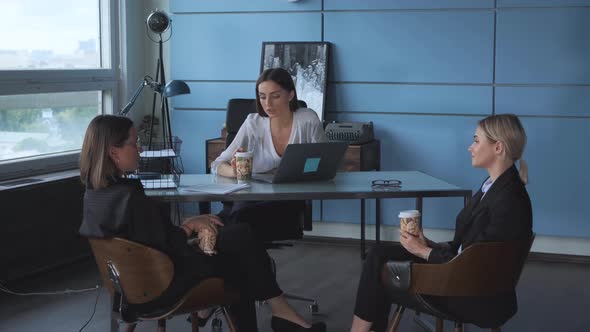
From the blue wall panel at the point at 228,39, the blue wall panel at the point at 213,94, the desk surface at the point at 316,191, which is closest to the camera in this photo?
the desk surface at the point at 316,191

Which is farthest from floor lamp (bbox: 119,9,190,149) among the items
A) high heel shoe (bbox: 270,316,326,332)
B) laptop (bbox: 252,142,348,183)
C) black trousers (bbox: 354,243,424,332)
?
black trousers (bbox: 354,243,424,332)

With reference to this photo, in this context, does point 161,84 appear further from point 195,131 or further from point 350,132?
point 350,132

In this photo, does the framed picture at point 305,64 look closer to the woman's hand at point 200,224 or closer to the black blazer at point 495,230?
the woman's hand at point 200,224

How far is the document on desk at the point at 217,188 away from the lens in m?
3.38

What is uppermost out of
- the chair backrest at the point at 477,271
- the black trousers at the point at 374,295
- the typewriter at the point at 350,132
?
the typewriter at the point at 350,132

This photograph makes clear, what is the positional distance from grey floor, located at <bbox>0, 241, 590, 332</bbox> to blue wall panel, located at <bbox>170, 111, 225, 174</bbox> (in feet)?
3.34

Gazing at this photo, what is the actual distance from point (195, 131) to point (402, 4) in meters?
1.82

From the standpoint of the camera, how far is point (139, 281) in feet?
8.89

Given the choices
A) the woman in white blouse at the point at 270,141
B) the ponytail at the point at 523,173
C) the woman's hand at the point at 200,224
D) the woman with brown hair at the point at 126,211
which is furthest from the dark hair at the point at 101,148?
the ponytail at the point at 523,173

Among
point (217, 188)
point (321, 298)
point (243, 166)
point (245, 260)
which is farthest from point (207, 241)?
point (321, 298)

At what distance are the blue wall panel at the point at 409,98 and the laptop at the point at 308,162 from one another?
1922mm

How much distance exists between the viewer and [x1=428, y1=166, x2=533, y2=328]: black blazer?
2740 millimetres

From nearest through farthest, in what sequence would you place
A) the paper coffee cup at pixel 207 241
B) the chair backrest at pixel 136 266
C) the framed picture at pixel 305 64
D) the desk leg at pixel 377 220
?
the chair backrest at pixel 136 266
the paper coffee cup at pixel 207 241
the desk leg at pixel 377 220
the framed picture at pixel 305 64

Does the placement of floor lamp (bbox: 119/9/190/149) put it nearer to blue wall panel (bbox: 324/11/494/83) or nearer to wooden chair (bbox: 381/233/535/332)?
blue wall panel (bbox: 324/11/494/83)
